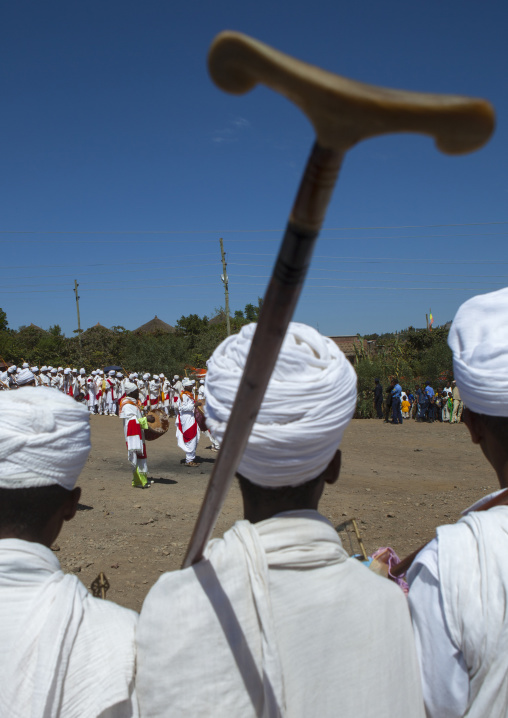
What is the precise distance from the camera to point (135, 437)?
10562 millimetres

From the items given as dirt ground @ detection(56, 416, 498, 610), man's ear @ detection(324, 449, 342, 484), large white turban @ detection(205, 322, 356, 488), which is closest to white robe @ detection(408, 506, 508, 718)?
man's ear @ detection(324, 449, 342, 484)

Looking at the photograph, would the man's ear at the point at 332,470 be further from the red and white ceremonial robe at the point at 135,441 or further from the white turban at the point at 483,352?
the red and white ceremonial robe at the point at 135,441

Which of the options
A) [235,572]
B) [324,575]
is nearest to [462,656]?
[324,575]

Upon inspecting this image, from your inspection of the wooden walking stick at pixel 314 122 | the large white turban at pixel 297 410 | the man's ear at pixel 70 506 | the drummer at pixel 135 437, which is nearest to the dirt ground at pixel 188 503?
the drummer at pixel 135 437

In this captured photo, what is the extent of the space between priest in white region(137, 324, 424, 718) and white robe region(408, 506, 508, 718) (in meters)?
0.09

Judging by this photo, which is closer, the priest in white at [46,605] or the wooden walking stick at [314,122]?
the wooden walking stick at [314,122]

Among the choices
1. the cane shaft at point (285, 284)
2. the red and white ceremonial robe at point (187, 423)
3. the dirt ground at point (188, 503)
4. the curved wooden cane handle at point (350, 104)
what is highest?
the curved wooden cane handle at point (350, 104)

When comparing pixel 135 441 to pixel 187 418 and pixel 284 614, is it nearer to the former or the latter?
pixel 187 418

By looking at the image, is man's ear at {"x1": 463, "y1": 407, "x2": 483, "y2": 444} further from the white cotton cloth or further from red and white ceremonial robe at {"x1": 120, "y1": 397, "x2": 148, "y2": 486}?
red and white ceremonial robe at {"x1": 120, "y1": 397, "x2": 148, "y2": 486}

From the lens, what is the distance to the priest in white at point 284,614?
127 centimetres

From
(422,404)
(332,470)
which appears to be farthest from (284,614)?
(422,404)

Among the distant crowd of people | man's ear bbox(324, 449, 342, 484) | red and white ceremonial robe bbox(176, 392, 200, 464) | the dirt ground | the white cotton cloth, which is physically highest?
man's ear bbox(324, 449, 342, 484)

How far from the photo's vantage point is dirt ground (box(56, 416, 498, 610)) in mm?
6789

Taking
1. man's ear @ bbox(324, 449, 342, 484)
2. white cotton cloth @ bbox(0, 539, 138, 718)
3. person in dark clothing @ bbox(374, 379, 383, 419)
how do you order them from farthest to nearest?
person in dark clothing @ bbox(374, 379, 383, 419) < man's ear @ bbox(324, 449, 342, 484) < white cotton cloth @ bbox(0, 539, 138, 718)
